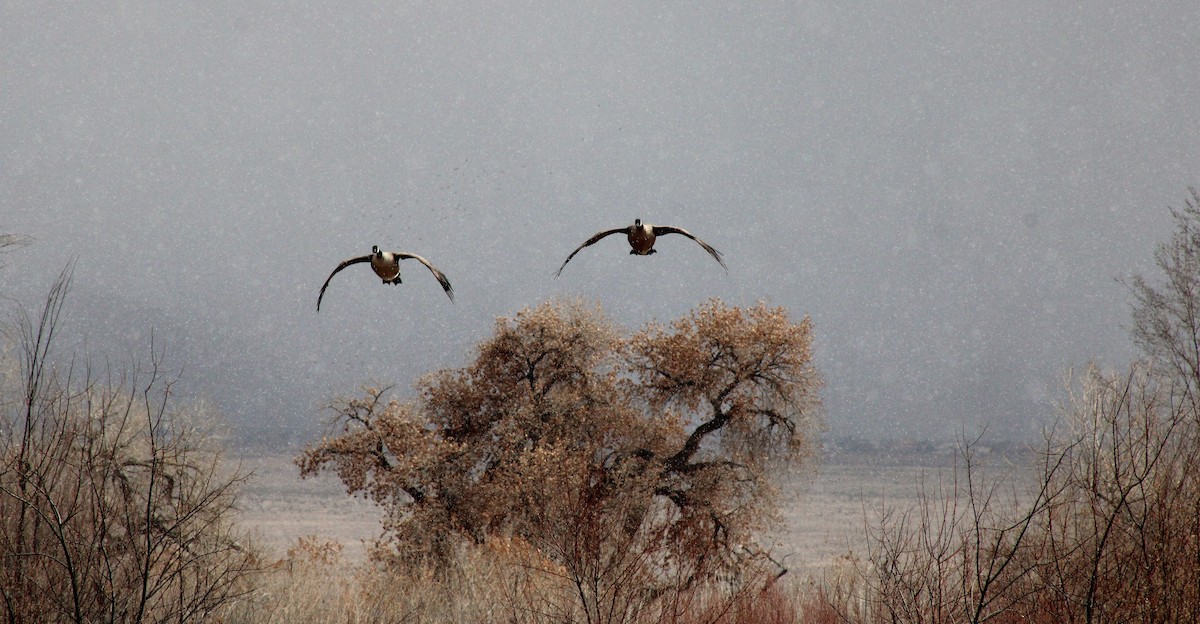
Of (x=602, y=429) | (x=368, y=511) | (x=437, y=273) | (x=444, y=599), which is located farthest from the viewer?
(x=368, y=511)

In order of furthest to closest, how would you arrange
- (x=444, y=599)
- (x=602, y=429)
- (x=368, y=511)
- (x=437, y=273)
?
1. (x=368, y=511)
2. (x=602, y=429)
3. (x=444, y=599)
4. (x=437, y=273)

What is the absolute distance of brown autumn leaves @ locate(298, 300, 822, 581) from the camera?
63.8ft

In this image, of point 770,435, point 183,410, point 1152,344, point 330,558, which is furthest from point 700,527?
point 1152,344

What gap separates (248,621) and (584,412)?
27.0 ft

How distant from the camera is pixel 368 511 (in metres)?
80.5

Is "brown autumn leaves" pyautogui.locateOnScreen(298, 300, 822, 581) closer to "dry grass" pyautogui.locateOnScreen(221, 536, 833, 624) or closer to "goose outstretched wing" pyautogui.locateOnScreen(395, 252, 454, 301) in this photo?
"dry grass" pyautogui.locateOnScreen(221, 536, 833, 624)

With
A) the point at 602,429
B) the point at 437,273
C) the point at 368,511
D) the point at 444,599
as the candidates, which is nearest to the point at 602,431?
the point at 602,429

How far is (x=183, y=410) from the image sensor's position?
2042 centimetres

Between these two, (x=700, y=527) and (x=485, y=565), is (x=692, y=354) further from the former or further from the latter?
(x=485, y=565)

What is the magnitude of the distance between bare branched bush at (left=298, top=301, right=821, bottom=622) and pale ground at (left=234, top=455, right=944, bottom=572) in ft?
51.8

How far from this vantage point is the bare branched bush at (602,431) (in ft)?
63.7

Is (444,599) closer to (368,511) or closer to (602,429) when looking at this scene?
(602,429)

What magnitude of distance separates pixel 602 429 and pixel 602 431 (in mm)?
50

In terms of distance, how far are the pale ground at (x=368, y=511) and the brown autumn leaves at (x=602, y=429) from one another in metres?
15.8
